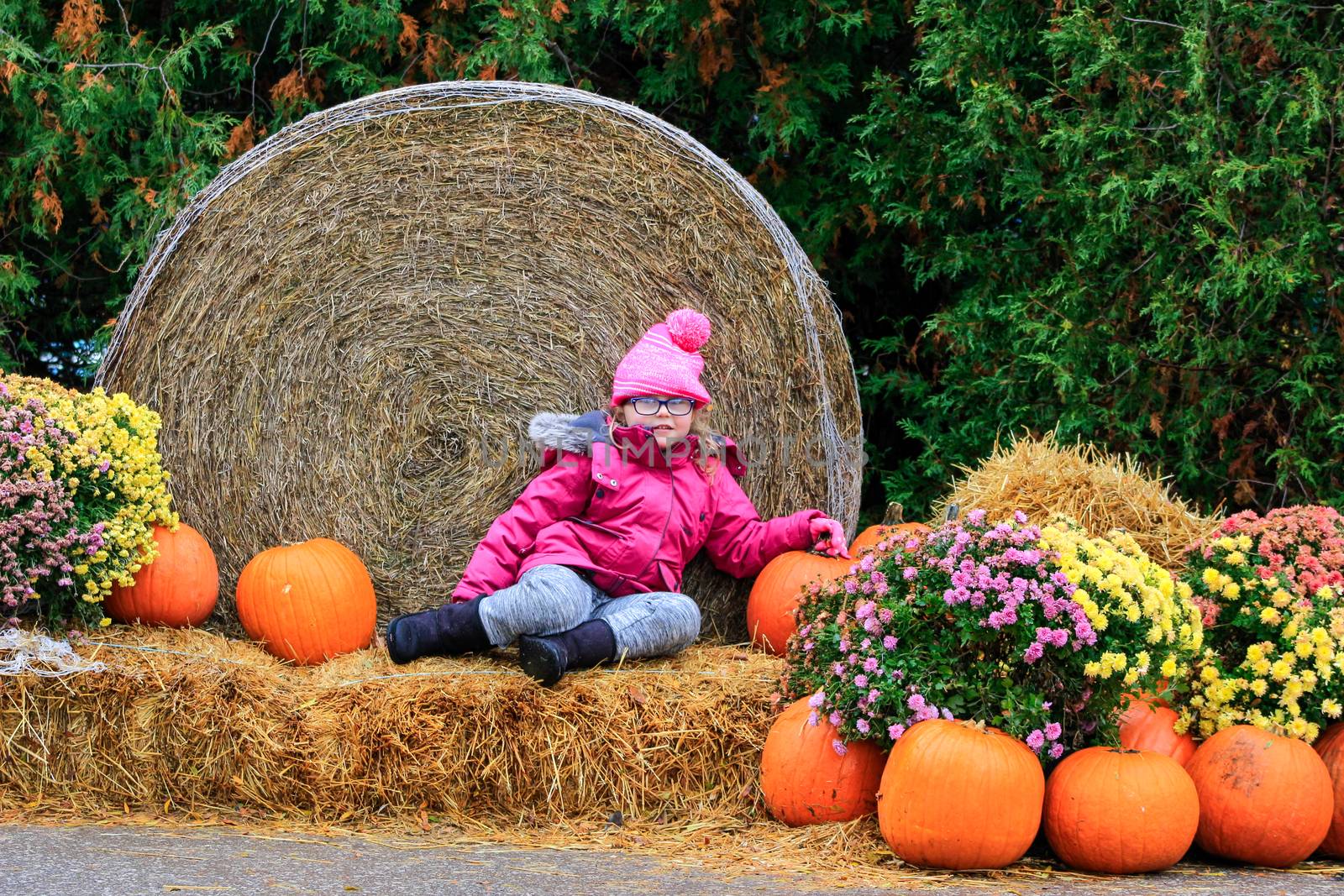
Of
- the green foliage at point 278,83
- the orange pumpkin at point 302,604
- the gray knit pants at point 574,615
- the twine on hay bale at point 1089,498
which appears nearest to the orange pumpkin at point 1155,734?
the twine on hay bale at point 1089,498

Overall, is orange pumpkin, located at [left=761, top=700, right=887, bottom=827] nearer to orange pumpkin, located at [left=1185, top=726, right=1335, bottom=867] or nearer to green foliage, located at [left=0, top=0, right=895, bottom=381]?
orange pumpkin, located at [left=1185, top=726, right=1335, bottom=867]

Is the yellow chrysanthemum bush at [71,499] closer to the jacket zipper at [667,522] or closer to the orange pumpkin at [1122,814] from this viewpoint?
the jacket zipper at [667,522]

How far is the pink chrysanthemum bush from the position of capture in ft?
10.5

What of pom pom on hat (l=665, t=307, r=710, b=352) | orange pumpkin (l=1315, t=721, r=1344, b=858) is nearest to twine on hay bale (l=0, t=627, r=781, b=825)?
pom pom on hat (l=665, t=307, r=710, b=352)

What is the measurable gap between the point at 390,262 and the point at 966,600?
2.61 metres

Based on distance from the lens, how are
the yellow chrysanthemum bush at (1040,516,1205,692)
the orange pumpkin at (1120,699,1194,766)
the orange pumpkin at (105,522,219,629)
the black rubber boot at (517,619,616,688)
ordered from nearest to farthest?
1. the yellow chrysanthemum bush at (1040,516,1205,692)
2. the orange pumpkin at (1120,699,1194,766)
3. the black rubber boot at (517,619,616,688)
4. the orange pumpkin at (105,522,219,629)

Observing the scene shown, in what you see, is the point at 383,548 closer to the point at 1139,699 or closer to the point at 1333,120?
the point at 1139,699

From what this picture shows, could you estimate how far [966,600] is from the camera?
326 centimetres

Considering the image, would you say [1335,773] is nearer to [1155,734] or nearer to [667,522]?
[1155,734]

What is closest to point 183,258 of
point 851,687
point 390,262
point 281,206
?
point 281,206

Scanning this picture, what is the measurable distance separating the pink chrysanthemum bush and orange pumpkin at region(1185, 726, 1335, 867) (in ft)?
0.80

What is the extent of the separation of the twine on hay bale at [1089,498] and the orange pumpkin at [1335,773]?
899 millimetres

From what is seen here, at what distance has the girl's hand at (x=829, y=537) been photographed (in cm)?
448

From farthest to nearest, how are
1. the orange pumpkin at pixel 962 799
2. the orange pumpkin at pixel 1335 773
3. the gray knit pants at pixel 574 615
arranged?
the gray knit pants at pixel 574 615, the orange pumpkin at pixel 1335 773, the orange pumpkin at pixel 962 799
